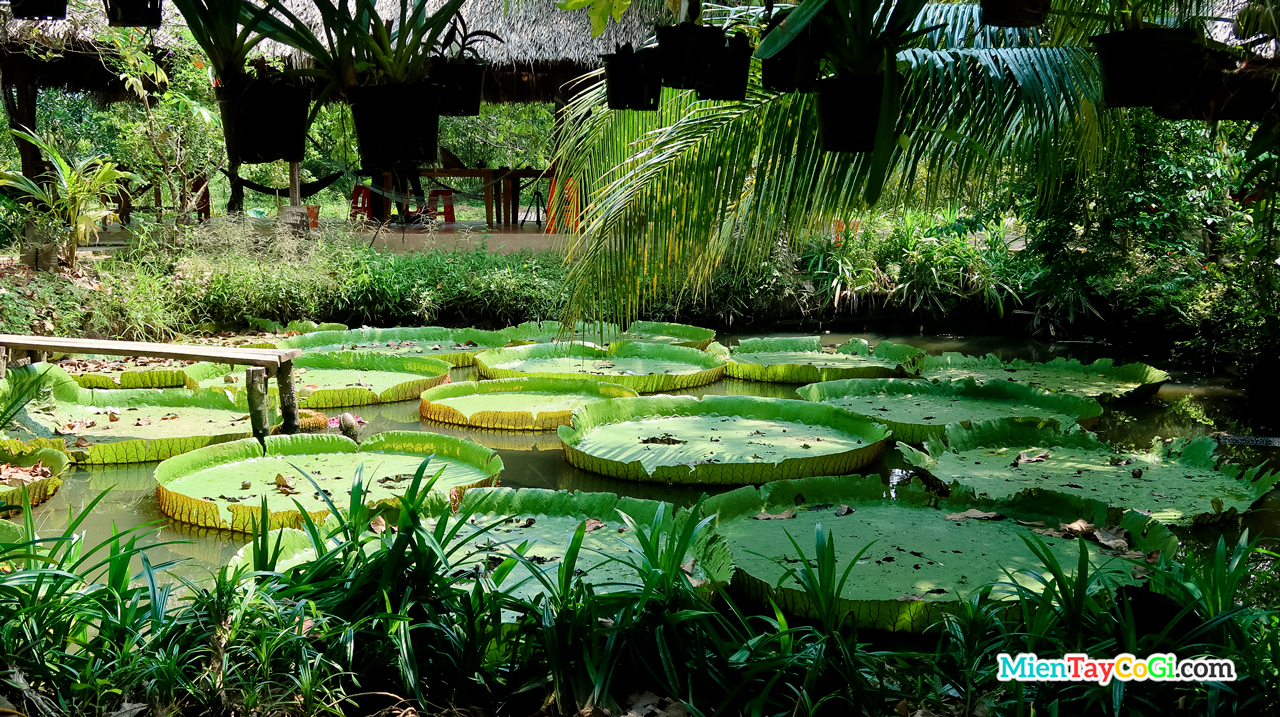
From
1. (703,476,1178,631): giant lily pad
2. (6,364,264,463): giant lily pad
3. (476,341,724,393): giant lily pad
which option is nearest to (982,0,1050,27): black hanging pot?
(703,476,1178,631): giant lily pad

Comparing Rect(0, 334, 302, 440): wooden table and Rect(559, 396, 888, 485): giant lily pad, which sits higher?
Rect(0, 334, 302, 440): wooden table

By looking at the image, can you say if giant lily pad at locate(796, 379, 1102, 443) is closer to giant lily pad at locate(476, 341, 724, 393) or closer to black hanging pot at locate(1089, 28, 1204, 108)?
giant lily pad at locate(476, 341, 724, 393)

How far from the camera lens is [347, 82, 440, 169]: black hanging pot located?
1760mm

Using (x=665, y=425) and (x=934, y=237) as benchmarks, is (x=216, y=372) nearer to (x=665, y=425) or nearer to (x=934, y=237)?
(x=665, y=425)

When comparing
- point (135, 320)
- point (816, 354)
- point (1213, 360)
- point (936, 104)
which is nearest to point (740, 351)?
point (816, 354)

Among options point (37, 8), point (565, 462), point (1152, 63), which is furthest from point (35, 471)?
point (1152, 63)

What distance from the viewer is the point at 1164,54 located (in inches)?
91.7

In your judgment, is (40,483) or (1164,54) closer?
(1164,54)

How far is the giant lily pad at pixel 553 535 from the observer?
3.07 meters

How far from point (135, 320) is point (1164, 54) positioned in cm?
718

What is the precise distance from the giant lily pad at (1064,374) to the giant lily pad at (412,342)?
3470 mm

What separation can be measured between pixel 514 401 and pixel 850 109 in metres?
4.27

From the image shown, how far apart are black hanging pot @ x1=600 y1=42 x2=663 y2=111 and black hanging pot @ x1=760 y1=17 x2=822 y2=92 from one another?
0.35 m

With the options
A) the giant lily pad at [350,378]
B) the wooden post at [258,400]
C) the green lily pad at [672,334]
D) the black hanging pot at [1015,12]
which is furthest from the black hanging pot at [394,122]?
the green lily pad at [672,334]
